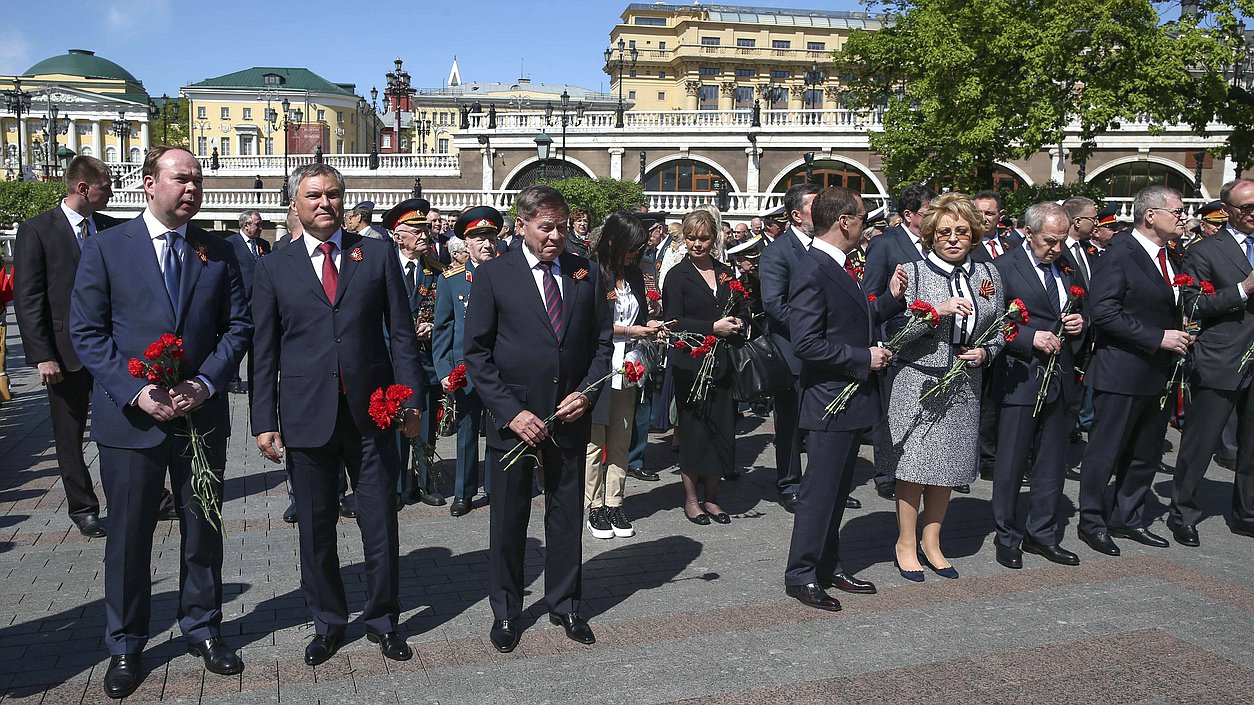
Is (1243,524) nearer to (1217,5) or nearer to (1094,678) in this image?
(1094,678)

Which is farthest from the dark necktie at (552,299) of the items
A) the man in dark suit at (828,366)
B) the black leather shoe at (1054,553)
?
the black leather shoe at (1054,553)

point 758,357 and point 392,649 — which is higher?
point 758,357

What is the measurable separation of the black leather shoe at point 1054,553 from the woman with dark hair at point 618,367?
2.82m

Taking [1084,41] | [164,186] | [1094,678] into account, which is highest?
[1084,41]

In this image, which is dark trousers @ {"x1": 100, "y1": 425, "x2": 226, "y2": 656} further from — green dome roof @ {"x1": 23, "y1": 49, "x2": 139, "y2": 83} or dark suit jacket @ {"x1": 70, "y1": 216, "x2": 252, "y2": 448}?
green dome roof @ {"x1": 23, "y1": 49, "x2": 139, "y2": 83}

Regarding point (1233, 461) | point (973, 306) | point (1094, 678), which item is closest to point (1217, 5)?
point (1233, 461)

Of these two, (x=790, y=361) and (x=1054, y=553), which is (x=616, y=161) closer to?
(x=790, y=361)

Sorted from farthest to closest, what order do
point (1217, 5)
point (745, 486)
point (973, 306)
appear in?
point (1217, 5) < point (745, 486) < point (973, 306)

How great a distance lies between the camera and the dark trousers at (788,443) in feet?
27.6

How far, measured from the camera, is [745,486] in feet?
29.5

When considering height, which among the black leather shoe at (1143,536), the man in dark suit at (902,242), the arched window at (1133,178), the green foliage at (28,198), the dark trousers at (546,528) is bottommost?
the black leather shoe at (1143,536)

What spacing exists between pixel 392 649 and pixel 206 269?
2100 mm

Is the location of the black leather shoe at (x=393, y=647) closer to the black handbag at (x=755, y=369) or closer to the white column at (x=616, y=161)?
the black handbag at (x=755, y=369)

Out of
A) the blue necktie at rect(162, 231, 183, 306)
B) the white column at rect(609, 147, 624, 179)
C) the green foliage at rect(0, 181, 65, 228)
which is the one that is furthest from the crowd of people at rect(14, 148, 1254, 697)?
the white column at rect(609, 147, 624, 179)
